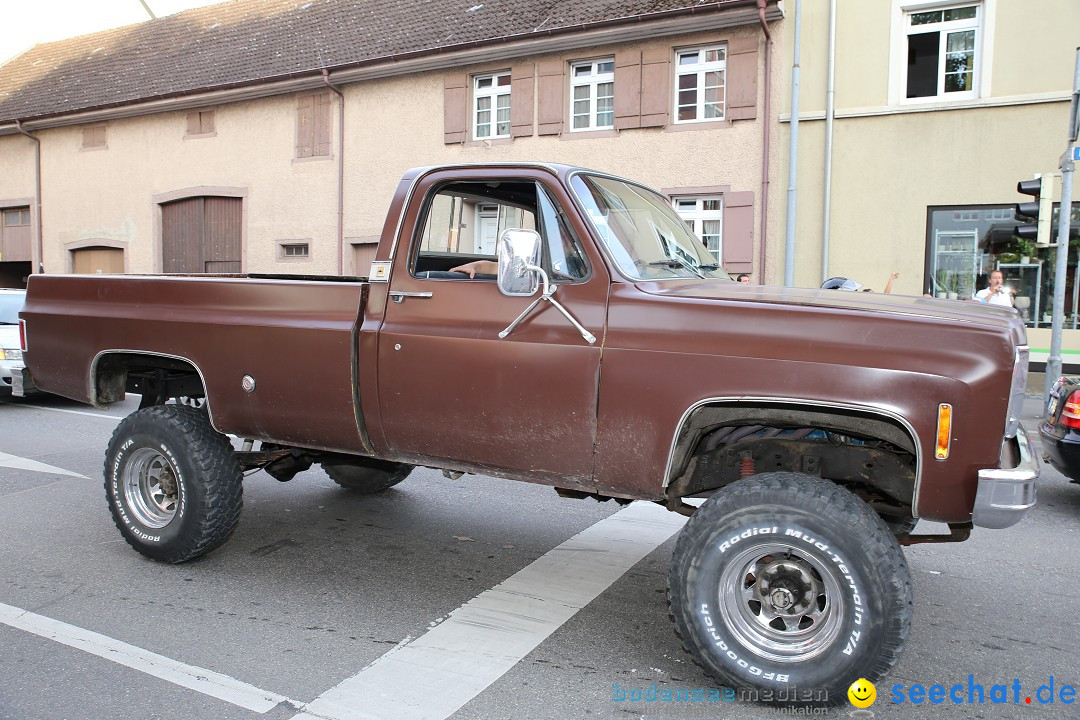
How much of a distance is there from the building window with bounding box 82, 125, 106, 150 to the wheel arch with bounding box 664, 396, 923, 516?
24187 millimetres

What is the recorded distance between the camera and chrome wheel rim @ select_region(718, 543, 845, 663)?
311cm

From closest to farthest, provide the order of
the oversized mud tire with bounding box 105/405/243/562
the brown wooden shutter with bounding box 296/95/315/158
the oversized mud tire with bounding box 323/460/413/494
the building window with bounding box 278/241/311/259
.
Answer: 1. the oversized mud tire with bounding box 105/405/243/562
2. the oversized mud tire with bounding box 323/460/413/494
3. the brown wooden shutter with bounding box 296/95/315/158
4. the building window with bounding box 278/241/311/259

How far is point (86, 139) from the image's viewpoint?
922 inches

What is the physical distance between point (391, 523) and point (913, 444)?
11.3ft

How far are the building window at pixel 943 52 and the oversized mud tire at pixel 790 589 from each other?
43.9ft

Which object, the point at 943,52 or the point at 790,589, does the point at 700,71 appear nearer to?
the point at 943,52

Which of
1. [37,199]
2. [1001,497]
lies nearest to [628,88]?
[1001,497]

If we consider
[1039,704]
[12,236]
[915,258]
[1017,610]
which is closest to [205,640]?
[1039,704]

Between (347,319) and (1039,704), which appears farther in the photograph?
(347,319)

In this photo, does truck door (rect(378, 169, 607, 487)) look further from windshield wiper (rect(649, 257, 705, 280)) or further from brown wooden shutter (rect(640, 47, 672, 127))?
brown wooden shutter (rect(640, 47, 672, 127))

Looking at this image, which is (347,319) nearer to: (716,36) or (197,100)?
(716,36)

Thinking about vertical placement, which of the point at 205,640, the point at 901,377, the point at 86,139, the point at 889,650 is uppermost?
the point at 86,139

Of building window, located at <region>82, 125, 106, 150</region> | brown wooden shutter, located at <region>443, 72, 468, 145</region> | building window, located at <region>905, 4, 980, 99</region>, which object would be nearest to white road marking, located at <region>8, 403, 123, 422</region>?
brown wooden shutter, located at <region>443, 72, 468, 145</region>

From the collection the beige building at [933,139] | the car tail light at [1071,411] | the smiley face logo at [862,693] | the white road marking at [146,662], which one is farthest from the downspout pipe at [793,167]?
the white road marking at [146,662]
